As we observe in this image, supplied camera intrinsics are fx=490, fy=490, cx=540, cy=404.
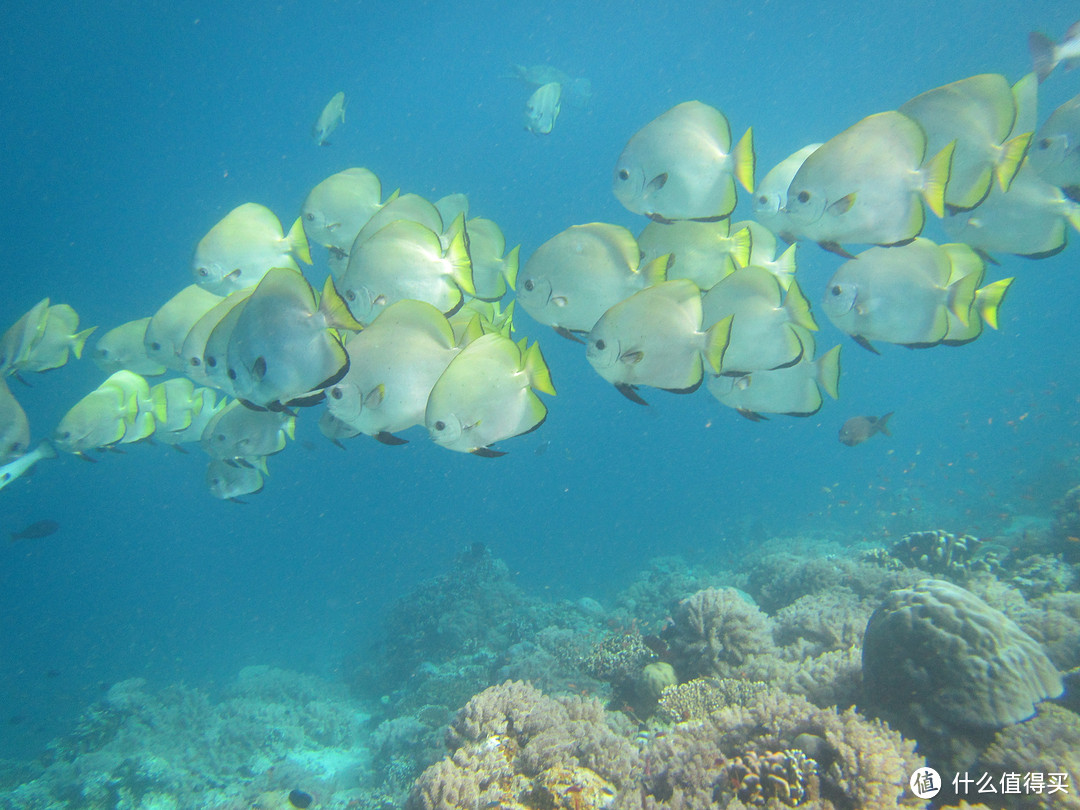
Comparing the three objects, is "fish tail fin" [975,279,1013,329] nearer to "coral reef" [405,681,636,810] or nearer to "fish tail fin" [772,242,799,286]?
"fish tail fin" [772,242,799,286]

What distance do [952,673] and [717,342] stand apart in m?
2.81

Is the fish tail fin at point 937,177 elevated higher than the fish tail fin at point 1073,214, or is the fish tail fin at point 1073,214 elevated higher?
the fish tail fin at point 1073,214

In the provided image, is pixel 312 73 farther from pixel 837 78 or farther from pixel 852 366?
pixel 852 366

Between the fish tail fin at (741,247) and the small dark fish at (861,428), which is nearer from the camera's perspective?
the fish tail fin at (741,247)

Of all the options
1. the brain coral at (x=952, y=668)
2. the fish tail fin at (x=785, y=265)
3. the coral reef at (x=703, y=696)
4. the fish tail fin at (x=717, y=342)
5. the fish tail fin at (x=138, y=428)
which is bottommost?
the coral reef at (x=703, y=696)

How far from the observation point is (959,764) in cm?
308

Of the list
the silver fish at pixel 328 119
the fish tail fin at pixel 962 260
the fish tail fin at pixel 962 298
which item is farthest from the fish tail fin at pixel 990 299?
the silver fish at pixel 328 119

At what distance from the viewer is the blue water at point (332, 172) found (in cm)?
2559

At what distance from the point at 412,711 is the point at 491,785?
860 cm

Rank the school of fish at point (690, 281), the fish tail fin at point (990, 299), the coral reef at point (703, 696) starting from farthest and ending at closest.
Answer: the coral reef at point (703, 696) < the fish tail fin at point (990, 299) < the school of fish at point (690, 281)

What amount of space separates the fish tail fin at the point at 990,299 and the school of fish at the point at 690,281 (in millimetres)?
18

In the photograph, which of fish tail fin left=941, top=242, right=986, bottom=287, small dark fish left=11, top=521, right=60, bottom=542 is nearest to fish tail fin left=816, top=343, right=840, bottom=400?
fish tail fin left=941, top=242, right=986, bottom=287

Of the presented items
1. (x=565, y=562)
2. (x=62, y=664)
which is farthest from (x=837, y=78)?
(x=62, y=664)

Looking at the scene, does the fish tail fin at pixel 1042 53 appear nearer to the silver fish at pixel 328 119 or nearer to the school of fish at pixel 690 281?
the school of fish at pixel 690 281
